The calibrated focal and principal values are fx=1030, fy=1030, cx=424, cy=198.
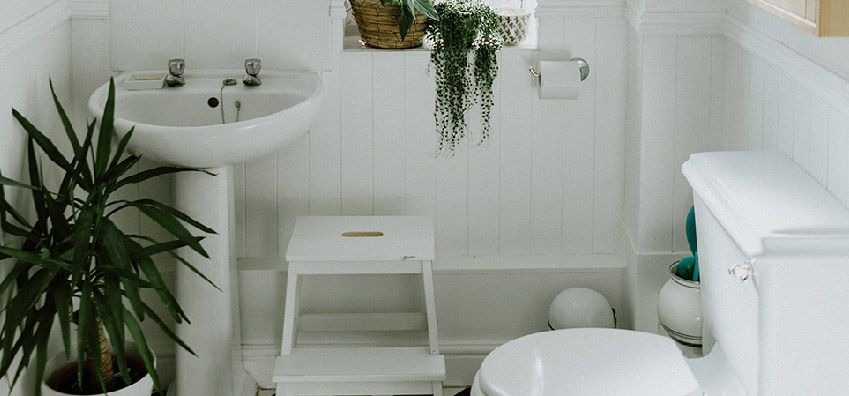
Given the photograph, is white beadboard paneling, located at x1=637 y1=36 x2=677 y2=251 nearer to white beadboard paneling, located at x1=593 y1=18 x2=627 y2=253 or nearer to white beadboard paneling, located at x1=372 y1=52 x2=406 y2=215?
white beadboard paneling, located at x1=593 y1=18 x2=627 y2=253

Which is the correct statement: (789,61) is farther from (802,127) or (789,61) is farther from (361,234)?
Answer: (361,234)

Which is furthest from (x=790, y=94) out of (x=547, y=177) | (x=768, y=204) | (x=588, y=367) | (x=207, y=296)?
(x=207, y=296)

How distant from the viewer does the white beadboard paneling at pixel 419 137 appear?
2.97 meters

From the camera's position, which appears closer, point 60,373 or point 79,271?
point 79,271

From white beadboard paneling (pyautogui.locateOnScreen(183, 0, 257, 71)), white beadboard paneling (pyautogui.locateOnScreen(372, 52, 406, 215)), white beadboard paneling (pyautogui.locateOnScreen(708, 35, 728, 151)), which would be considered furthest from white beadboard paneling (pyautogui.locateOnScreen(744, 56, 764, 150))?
white beadboard paneling (pyautogui.locateOnScreen(183, 0, 257, 71))

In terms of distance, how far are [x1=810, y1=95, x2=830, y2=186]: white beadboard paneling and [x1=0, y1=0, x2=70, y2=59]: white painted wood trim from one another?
1720mm

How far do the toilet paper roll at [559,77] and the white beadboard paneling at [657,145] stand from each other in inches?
7.8

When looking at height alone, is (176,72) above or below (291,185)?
above

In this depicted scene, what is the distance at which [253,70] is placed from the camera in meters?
2.79

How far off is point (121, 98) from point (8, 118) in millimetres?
465

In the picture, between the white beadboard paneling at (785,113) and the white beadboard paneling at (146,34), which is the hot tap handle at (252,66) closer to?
the white beadboard paneling at (146,34)

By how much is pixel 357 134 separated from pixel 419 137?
0.18 meters

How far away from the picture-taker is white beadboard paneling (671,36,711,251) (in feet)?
9.07

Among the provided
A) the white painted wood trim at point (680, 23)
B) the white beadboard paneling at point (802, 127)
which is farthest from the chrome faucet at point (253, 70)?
the white beadboard paneling at point (802, 127)
